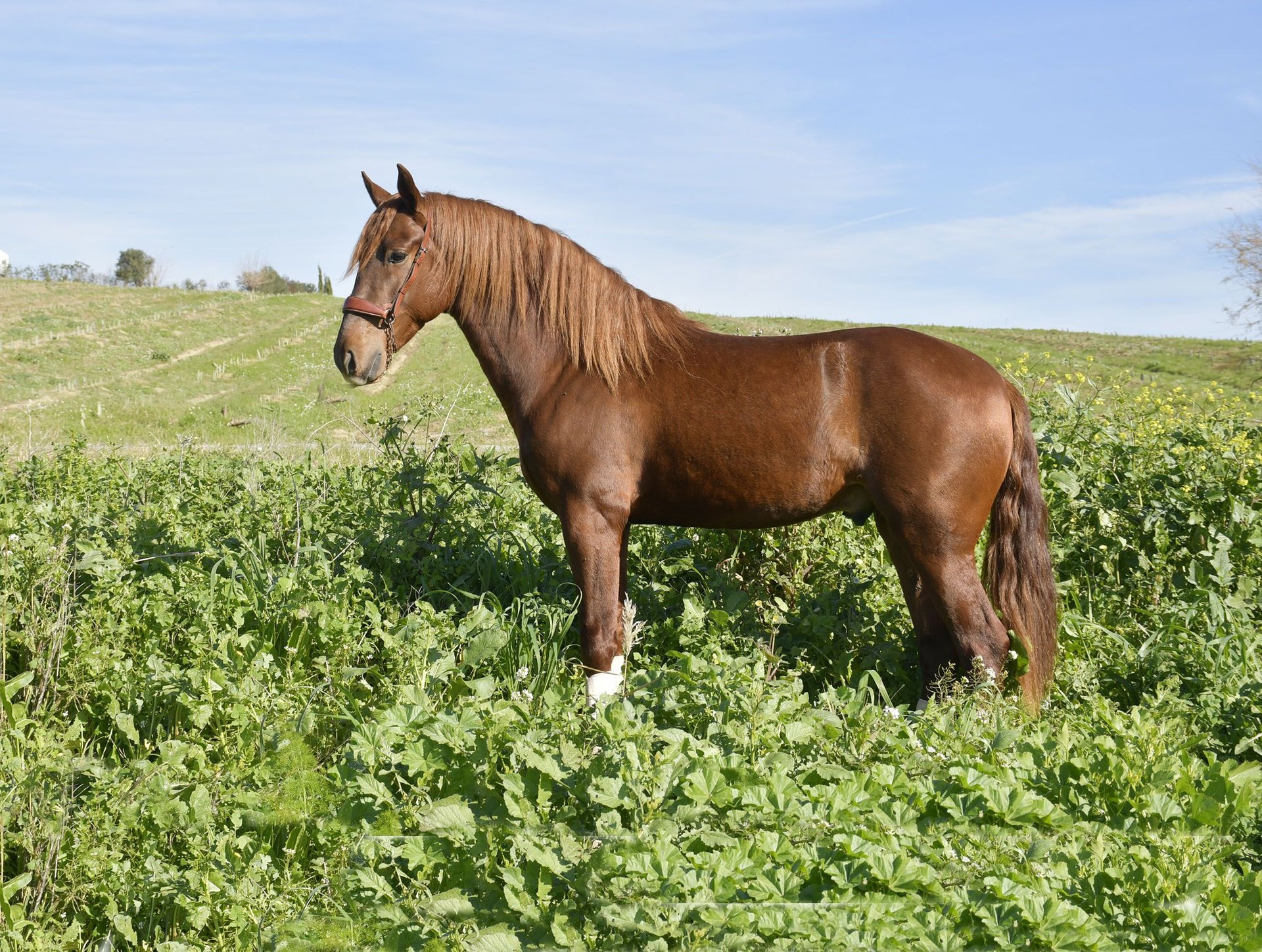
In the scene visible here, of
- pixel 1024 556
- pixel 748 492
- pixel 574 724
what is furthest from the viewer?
pixel 1024 556

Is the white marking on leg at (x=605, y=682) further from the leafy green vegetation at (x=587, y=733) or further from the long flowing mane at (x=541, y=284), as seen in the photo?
the long flowing mane at (x=541, y=284)

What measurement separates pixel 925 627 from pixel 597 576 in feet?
5.24

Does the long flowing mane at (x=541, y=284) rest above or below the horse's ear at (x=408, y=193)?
below

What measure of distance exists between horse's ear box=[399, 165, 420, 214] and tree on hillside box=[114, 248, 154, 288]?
8766cm

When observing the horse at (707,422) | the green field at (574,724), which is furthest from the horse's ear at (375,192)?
the green field at (574,724)

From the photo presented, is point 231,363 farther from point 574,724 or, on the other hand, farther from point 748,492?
point 574,724

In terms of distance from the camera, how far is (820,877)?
85.7 inches

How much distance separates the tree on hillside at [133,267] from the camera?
80.6 metres

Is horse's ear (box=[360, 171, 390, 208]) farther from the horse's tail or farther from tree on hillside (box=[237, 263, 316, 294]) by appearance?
tree on hillside (box=[237, 263, 316, 294])

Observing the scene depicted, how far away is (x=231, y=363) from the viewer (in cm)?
2938

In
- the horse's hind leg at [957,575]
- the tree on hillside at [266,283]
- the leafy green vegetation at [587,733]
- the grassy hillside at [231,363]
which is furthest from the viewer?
the tree on hillside at [266,283]

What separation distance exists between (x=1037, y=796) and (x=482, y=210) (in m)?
3.42

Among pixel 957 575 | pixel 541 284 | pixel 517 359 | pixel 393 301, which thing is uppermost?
pixel 541 284

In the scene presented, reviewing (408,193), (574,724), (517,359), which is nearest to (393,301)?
(408,193)
